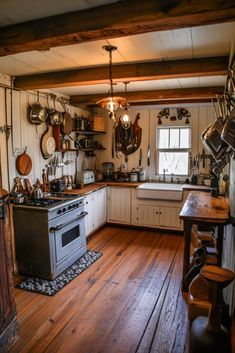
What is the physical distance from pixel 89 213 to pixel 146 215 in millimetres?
1082

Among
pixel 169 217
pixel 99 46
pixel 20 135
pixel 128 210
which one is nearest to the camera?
pixel 99 46

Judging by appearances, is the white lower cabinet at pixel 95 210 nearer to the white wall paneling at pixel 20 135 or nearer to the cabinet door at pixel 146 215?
the cabinet door at pixel 146 215

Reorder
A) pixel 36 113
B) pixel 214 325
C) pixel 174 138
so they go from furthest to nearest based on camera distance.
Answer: pixel 174 138, pixel 36 113, pixel 214 325

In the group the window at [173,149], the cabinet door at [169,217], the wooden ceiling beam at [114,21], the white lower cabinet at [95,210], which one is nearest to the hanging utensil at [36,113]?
the white lower cabinet at [95,210]

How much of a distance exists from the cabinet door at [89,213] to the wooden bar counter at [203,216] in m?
1.64

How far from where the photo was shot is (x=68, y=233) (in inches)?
127

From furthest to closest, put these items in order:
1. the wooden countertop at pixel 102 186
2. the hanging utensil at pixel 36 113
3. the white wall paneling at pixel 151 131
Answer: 1. the white wall paneling at pixel 151 131
2. the wooden countertop at pixel 102 186
3. the hanging utensil at pixel 36 113

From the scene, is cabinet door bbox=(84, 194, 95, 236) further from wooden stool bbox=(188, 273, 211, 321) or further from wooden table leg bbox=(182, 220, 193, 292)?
wooden stool bbox=(188, 273, 211, 321)

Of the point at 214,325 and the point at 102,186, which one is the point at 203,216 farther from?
the point at 102,186

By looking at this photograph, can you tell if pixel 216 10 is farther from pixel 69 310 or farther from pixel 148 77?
pixel 69 310

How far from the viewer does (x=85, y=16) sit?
59.7 inches

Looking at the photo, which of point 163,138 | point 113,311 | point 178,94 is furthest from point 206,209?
point 163,138

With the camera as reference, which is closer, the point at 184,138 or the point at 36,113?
the point at 36,113

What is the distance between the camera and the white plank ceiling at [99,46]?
4.98 feet
